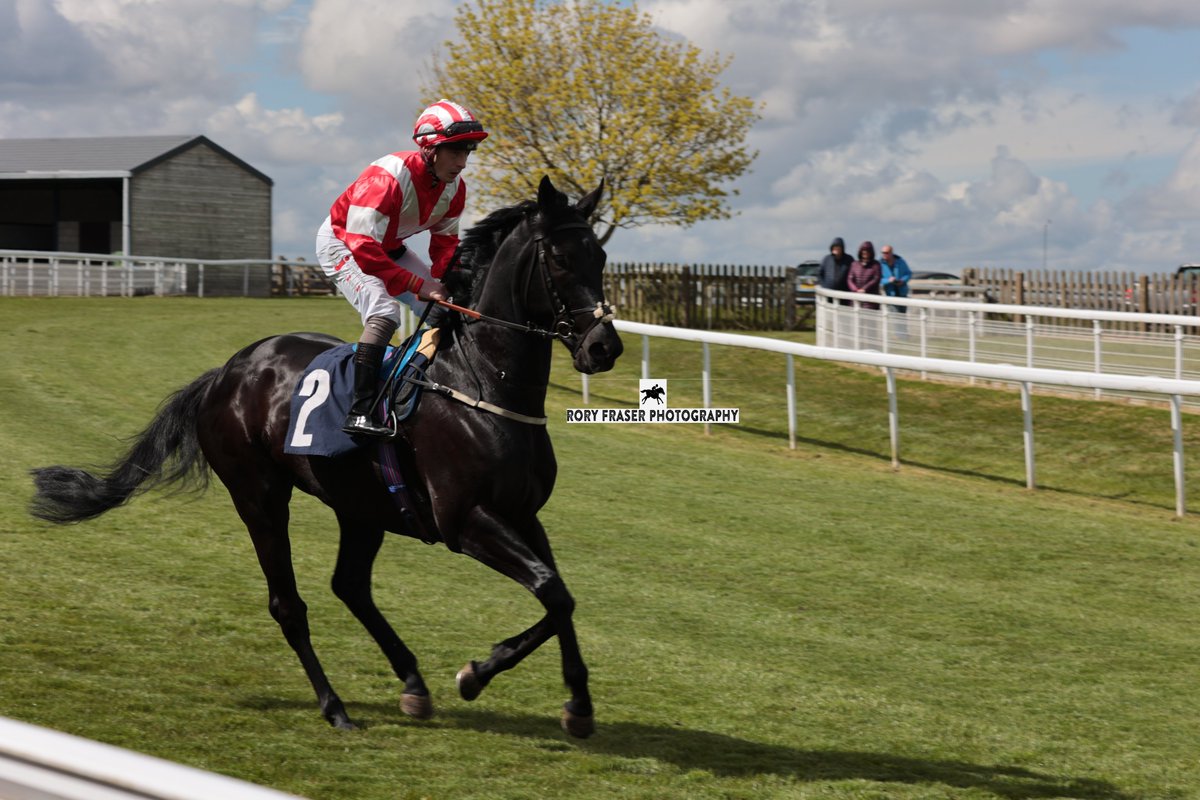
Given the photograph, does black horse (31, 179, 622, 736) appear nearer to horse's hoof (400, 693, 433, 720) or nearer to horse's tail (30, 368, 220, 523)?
horse's hoof (400, 693, 433, 720)

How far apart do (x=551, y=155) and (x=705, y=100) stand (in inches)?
153

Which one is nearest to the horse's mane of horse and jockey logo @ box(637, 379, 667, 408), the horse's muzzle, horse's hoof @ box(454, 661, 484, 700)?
the horse's muzzle

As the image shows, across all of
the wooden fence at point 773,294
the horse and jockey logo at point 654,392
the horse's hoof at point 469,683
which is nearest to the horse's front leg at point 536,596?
the horse's hoof at point 469,683

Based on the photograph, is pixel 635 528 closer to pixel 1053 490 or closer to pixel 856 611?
pixel 856 611

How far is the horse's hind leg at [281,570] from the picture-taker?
205 inches

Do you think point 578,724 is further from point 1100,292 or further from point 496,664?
point 1100,292

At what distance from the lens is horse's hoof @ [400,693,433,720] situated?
16.6 feet

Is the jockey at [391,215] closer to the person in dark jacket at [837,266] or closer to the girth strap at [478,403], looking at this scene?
Result: the girth strap at [478,403]

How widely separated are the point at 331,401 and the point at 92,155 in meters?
39.4

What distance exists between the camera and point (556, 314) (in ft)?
15.8

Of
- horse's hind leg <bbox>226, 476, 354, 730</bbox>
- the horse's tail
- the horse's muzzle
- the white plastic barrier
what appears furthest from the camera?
the horse's tail

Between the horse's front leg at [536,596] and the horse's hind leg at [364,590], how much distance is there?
1.68 feet

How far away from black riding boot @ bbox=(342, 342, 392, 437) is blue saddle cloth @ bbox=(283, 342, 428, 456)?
5cm

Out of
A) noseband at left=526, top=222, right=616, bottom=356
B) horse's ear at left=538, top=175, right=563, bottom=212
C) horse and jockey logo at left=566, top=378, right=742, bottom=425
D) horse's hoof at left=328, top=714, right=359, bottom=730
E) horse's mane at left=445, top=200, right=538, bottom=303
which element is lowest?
horse's hoof at left=328, top=714, right=359, bottom=730
